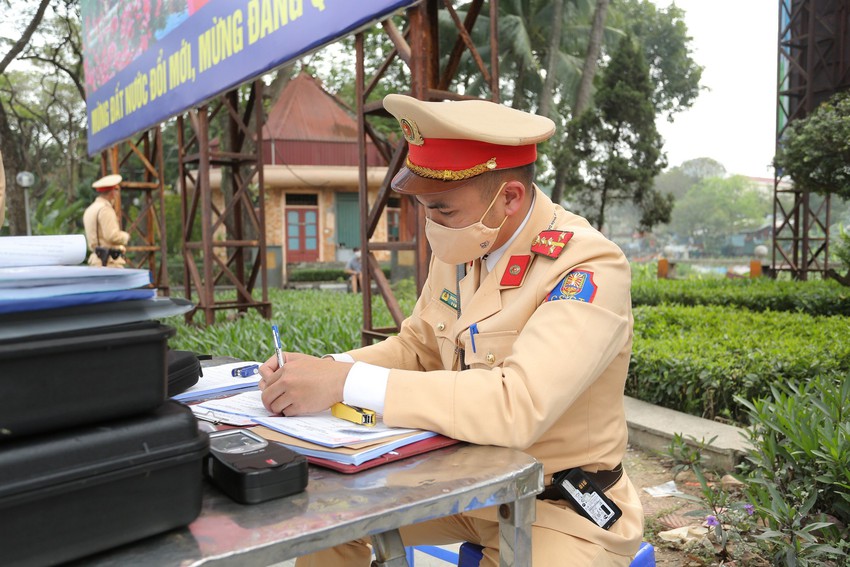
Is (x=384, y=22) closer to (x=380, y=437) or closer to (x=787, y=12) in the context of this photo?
(x=380, y=437)

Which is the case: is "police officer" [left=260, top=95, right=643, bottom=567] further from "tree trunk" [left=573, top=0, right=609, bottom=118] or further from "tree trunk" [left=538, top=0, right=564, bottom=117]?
"tree trunk" [left=573, top=0, right=609, bottom=118]

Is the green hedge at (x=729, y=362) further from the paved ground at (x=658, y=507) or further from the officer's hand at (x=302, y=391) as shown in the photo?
the officer's hand at (x=302, y=391)

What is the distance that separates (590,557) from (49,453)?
3.41ft

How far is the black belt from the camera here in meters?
1.49

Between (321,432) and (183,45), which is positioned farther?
(183,45)

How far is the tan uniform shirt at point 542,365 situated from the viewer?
4.24 ft

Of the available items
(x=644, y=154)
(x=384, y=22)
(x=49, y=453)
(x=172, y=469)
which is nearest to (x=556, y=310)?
(x=172, y=469)

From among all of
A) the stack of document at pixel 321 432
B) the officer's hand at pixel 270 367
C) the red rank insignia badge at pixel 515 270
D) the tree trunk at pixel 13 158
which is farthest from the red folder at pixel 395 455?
the tree trunk at pixel 13 158

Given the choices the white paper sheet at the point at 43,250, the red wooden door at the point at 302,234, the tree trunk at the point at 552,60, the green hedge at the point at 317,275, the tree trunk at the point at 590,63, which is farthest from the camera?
the red wooden door at the point at 302,234

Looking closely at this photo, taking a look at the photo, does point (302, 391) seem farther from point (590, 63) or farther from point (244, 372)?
point (590, 63)

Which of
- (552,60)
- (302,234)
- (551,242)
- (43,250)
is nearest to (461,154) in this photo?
(551,242)

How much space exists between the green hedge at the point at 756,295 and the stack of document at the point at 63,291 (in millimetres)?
8711

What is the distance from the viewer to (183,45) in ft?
21.0

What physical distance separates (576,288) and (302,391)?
1.89ft
